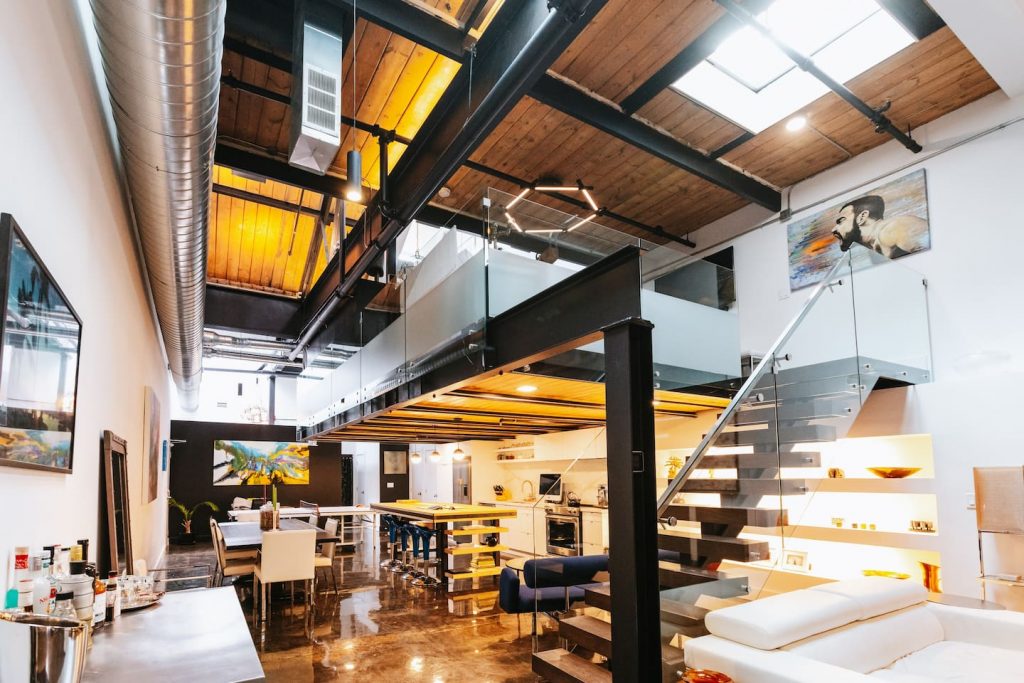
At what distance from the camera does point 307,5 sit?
4.00 metres

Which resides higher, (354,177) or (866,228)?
(866,228)

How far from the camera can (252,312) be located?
10.1 metres

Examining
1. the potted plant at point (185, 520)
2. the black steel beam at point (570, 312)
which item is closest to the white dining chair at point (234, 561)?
the black steel beam at point (570, 312)

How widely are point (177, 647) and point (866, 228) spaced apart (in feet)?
23.1

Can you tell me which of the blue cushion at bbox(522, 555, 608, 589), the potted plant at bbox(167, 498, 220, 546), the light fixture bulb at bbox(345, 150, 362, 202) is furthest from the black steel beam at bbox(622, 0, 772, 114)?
the potted plant at bbox(167, 498, 220, 546)

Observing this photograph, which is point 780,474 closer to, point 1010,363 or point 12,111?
point 1010,363

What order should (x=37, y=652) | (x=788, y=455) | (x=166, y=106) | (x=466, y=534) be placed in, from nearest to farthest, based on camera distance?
1. (x=37, y=652)
2. (x=166, y=106)
3. (x=788, y=455)
4. (x=466, y=534)

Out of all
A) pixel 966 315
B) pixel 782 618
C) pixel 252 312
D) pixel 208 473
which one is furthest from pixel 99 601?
pixel 208 473

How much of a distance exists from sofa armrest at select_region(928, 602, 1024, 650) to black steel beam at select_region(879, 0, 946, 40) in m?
4.11

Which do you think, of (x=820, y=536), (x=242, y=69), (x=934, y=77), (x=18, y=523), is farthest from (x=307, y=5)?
(x=820, y=536)

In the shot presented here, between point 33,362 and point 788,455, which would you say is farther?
point 788,455

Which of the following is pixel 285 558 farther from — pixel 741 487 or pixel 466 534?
pixel 741 487

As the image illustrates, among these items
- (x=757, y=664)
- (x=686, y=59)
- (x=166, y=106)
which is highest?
(x=686, y=59)

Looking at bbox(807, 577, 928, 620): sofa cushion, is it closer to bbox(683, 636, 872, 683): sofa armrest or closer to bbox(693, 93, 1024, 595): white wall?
bbox(683, 636, 872, 683): sofa armrest
